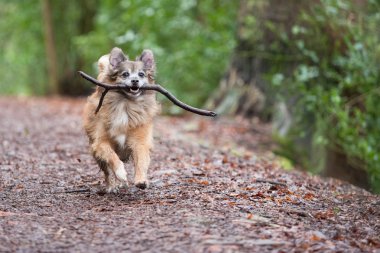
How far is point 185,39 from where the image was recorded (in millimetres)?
20781

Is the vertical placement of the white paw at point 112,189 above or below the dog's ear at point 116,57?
below

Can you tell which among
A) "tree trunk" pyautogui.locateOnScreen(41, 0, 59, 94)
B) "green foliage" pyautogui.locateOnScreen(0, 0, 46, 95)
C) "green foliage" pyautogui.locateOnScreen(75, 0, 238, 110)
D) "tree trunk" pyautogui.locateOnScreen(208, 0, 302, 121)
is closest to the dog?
"tree trunk" pyautogui.locateOnScreen(208, 0, 302, 121)

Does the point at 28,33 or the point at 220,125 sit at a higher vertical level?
the point at 28,33

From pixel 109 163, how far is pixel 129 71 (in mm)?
1042

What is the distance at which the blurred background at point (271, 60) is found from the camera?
11117 millimetres

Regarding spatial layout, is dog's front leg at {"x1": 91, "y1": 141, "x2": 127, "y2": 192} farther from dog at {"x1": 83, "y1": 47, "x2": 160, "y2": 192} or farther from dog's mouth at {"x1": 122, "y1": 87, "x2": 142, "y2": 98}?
dog's mouth at {"x1": 122, "y1": 87, "x2": 142, "y2": 98}

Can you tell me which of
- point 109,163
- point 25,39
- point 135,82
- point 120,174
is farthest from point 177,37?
point 120,174

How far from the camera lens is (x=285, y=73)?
14.4 metres

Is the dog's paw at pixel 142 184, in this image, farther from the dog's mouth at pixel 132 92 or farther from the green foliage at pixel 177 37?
the green foliage at pixel 177 37

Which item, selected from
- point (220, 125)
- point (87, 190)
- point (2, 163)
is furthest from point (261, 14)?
point (87, 190)

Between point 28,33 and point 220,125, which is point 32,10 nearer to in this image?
point 28,33

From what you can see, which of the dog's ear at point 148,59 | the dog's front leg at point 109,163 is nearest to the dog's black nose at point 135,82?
the dog's ear at point 148,59

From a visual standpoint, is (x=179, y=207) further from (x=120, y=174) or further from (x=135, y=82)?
(x=135, y=82)

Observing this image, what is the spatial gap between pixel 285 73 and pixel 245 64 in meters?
2.00
